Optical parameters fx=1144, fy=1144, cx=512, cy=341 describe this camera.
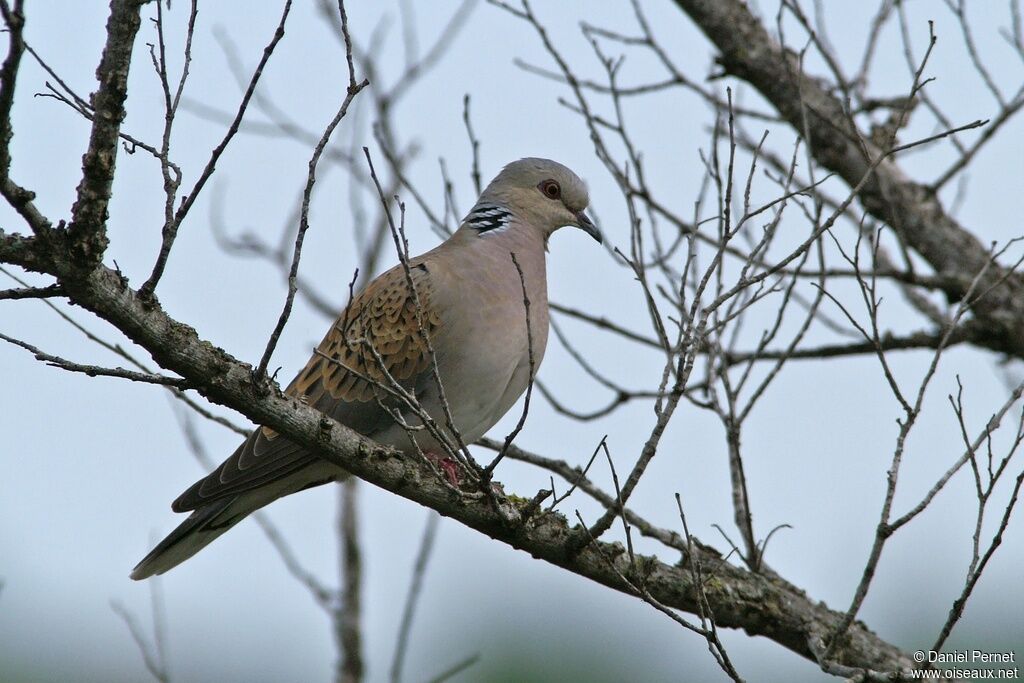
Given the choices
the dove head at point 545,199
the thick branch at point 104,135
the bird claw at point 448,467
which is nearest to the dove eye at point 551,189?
the dove head at point 545,199

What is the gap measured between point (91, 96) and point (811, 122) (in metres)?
3.55

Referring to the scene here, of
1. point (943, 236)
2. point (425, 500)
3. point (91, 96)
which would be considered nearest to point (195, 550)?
point (425, 500)

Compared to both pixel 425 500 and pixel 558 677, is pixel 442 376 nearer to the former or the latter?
pixel 425 500

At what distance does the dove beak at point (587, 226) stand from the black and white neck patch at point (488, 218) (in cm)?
31

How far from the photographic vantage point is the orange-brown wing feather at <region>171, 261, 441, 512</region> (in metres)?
4.02

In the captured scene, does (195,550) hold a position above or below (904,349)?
below

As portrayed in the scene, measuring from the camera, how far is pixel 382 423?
4.23 metres

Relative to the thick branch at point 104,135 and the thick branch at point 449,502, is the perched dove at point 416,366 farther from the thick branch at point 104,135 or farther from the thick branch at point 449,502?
the thick branch at point 104,135

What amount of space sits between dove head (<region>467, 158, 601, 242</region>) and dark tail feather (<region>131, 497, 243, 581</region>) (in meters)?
1.56

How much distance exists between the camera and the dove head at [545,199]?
4845 millimetres

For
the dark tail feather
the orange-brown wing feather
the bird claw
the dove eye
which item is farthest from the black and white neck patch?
the dark tail feather

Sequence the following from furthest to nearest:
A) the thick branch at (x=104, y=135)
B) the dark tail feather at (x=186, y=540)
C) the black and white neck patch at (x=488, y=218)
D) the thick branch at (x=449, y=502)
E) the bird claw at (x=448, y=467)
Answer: the black and white neck patch at (x=488, y=218)
the dark tail feather at (x=186, y=540)
the bird claw at (x=448, y=467)
the thick branch at (x=449, y=502)
the thick branch at (x=104, y=135)

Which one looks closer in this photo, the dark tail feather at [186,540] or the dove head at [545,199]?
the dark tail feather at [186,540]

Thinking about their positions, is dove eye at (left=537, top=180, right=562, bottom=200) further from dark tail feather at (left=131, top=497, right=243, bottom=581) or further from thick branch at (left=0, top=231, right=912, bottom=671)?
dark tail feather at (left=131, top=497, right=243, bottom=581)
